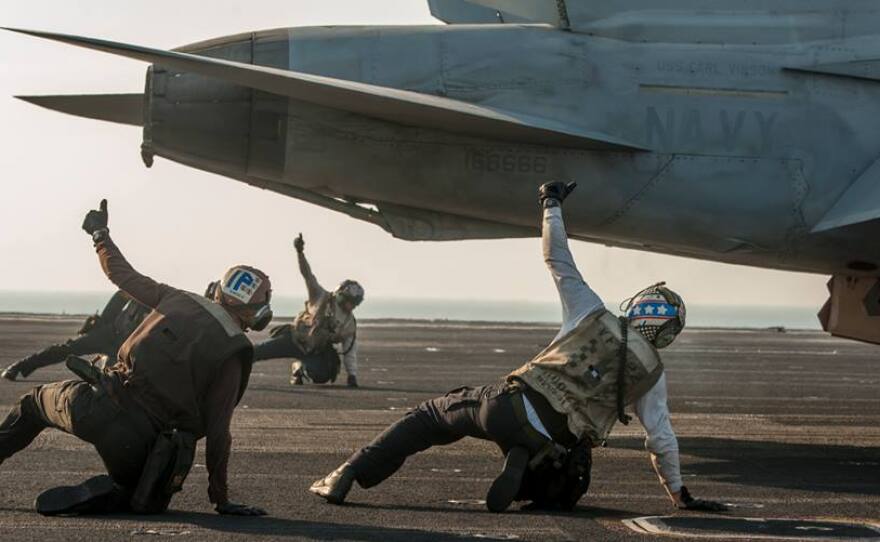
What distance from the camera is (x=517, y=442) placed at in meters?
10.8

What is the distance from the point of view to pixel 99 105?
14664 mm

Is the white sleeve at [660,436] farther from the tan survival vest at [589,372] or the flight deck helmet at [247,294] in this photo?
the flight deck helmet at [247,294]

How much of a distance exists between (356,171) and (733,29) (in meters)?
4.05

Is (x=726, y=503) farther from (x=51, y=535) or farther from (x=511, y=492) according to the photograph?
(x=51, y=535)

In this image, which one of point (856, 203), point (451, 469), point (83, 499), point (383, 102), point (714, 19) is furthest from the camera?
point (714, 19)

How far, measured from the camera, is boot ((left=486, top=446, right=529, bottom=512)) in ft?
34.6

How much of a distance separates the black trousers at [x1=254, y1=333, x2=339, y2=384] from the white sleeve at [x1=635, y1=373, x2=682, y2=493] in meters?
14.1

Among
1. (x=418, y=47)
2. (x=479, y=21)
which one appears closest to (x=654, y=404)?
(x=418, y=47)

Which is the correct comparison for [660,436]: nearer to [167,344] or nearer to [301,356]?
[167,344]

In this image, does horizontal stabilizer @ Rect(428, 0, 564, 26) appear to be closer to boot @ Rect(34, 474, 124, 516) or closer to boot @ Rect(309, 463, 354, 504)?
boot @ Rect(309, 463, 354, 504)

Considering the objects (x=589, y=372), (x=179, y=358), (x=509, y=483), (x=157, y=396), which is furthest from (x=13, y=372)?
(x=589, y=372)

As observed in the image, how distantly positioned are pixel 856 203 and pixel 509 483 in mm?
5678

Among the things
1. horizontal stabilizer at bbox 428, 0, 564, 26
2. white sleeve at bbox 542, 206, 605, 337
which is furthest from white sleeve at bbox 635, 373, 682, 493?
horizontal stabilizer at bbox 428, 0, 564, 26

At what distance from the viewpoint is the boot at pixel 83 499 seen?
9898 millimetres
